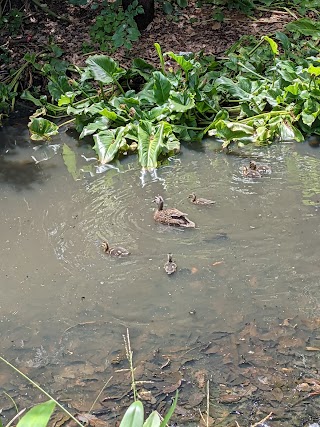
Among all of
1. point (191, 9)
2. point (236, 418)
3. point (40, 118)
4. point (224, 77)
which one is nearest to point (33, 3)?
point (191, 9)

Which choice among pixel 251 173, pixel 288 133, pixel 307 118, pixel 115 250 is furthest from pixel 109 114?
pixel 115 250

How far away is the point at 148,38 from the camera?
7.94 m

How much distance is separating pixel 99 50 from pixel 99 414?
557 cm

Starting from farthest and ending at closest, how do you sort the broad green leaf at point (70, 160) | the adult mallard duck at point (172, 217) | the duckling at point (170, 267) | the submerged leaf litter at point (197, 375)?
the broad green leaf at point (70, 160) → the adult mallard duck at point (172, 217) → the duckling at point (170, 267) → the submerged leaf litter at point (197, 375)


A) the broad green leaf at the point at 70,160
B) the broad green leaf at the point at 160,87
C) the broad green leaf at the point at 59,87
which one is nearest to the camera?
the broad green leaf at the point at 70,160

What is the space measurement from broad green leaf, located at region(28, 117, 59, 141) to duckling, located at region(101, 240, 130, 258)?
7.75 ft

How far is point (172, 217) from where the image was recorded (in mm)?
4668

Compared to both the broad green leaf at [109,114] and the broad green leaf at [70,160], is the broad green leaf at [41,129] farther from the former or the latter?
the broad green leaf at [109,114]

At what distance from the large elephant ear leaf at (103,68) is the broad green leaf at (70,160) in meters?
0.84

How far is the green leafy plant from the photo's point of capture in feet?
25.2

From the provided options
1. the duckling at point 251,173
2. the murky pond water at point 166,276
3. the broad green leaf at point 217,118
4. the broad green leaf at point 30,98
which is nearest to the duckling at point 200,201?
the murky pond water at point 166,276

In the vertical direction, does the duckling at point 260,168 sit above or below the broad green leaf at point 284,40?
below

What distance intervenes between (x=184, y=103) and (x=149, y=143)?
69 cm

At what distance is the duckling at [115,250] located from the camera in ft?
14.7
